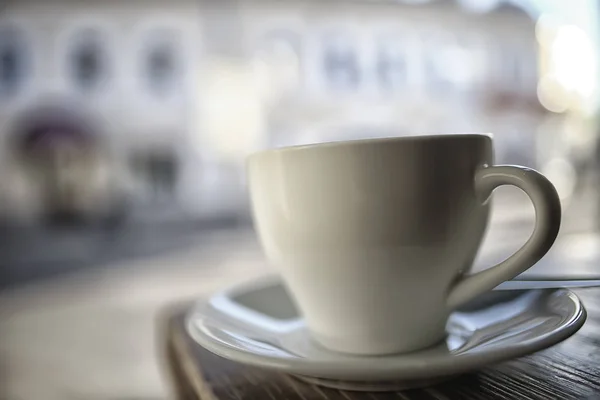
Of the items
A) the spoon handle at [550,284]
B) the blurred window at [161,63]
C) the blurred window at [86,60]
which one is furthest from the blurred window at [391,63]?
the spoon handle at [550,284]

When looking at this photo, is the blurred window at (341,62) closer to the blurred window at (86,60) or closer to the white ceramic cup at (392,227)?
the blurred window at (86,60)

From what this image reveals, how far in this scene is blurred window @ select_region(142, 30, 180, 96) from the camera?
362 centimetres

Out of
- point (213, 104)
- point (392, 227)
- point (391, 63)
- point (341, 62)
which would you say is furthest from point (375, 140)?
point (391, 63)

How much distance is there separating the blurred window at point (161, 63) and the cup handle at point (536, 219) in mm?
3680

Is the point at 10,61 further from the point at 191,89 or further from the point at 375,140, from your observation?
the point at 375,140

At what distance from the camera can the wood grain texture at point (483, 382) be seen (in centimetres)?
16

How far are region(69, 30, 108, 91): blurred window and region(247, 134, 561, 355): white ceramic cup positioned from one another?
3694 mm

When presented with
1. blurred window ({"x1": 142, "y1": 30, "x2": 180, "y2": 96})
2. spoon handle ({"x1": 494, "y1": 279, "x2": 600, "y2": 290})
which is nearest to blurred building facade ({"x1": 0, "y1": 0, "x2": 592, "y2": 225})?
blurred window ({"x1": 142, "y1": 30, "x2": 180, "y2": 96})

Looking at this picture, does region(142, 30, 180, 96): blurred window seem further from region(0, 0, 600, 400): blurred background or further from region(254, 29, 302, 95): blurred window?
region(254, 29, 302, 95): blurred window

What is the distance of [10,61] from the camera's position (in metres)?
3.33

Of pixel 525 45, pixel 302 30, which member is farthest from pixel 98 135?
pixel 525 45

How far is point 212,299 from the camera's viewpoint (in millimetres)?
266

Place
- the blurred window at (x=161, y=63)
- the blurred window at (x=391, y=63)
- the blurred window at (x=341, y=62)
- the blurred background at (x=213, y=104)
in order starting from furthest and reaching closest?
the blurred window at (x=391, y=63)
the blurred window at (x=341, y=62)
the blurred window at (x=161, y=63)
the blurred background at (x=213, y=104)

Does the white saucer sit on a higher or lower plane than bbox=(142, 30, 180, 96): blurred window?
lower
